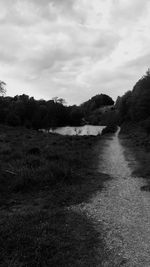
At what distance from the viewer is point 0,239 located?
760 centimetres

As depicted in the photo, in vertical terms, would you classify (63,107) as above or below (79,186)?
above

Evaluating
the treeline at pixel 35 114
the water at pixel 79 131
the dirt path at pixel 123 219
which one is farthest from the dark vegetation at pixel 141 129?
the treeline at pixel 35 114

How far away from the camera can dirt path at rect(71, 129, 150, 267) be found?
703 cm

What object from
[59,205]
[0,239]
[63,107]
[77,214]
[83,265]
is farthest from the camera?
[63,107]

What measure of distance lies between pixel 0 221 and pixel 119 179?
8165 millimetres

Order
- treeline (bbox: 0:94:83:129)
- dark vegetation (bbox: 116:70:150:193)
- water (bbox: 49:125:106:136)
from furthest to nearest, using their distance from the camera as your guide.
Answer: water (bbox: 49:125:106:136), treeline (bbox: 0:94:83:129), dark vegetation (bbox: 116:70:150:193)

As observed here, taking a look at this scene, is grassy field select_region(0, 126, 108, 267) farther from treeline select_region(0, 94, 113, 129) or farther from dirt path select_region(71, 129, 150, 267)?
treeline select_region(0, 94, 113, 129)

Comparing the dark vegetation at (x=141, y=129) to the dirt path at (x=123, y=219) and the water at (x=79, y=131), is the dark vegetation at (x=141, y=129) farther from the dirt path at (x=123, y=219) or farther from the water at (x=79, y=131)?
the water at (x=79, y=131)

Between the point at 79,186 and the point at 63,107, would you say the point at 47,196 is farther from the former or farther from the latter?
the point at 63,107

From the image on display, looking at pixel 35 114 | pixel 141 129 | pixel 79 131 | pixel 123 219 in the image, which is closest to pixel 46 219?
pixel 123 219

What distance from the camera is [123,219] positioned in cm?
954

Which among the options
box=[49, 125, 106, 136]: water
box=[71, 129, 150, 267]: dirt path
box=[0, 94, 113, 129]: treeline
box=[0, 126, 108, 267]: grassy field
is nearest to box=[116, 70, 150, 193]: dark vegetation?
box=[71, 129, 150, 267]: dirt path

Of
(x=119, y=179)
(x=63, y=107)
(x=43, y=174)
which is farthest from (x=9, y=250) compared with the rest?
(x=63, y=107)

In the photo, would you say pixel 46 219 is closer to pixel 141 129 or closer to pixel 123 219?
pixel 123 219
